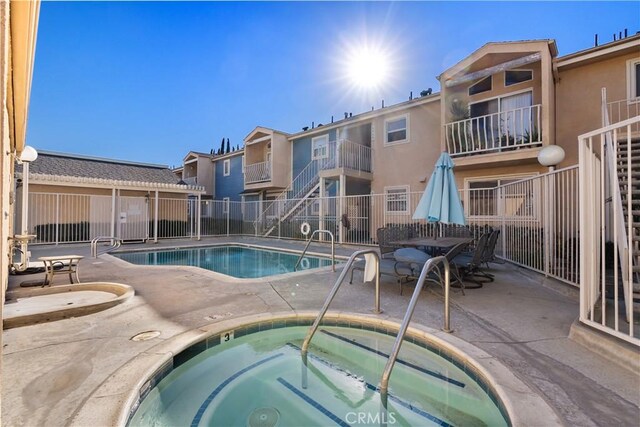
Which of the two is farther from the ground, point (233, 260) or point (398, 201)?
point (398, 201)

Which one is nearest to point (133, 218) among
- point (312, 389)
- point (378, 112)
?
point (378, 112)

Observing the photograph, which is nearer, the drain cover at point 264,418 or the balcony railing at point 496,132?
the drain cover at point 264,418

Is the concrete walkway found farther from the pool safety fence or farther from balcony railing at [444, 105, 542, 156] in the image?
balcony railing at [444, 105, 542, 156]

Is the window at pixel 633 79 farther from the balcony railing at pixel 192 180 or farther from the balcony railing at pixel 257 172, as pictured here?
the balcony railing at pixel 192 180

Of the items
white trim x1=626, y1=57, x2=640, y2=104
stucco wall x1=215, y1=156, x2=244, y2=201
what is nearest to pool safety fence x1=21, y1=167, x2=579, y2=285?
stucco wall x1=215, y1=156, x2=244, y2=201

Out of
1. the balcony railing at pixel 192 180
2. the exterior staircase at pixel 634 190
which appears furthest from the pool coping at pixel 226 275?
the balcony railing at pixel 192 180

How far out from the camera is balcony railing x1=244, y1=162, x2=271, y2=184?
18641 millimetres

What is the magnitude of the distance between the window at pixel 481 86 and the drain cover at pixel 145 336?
12756 mm

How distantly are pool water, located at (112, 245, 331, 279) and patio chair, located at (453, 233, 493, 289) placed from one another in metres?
4.02

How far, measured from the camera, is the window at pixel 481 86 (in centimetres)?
1138

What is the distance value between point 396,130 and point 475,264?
31.9 ft

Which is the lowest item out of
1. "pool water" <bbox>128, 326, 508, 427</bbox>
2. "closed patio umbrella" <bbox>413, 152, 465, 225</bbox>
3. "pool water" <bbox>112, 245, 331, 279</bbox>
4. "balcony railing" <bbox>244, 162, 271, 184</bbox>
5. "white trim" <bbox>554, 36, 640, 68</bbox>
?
"pool water" <bbox>128, 326, 508, 427</bbox>

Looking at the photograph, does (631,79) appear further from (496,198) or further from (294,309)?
(294,309)
